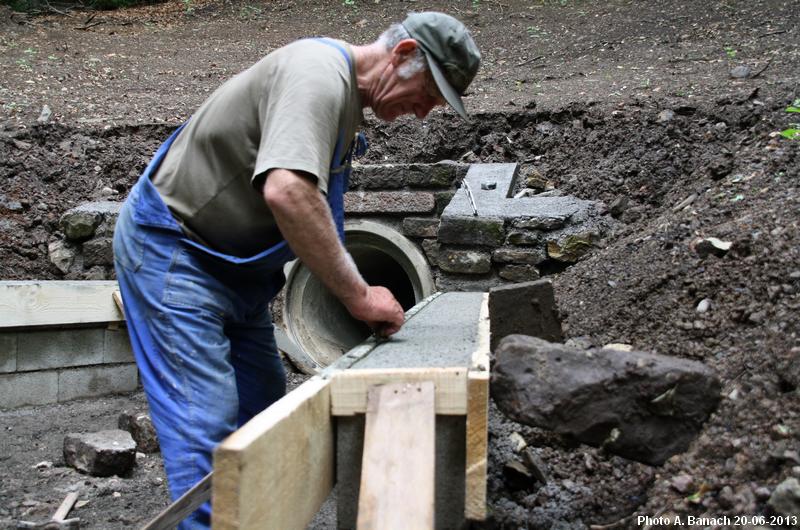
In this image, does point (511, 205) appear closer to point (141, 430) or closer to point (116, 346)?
point (141, 430)

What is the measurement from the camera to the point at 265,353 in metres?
2.90

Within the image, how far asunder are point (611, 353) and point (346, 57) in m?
1.28

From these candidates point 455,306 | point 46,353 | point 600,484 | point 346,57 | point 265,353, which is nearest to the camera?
point 346,57

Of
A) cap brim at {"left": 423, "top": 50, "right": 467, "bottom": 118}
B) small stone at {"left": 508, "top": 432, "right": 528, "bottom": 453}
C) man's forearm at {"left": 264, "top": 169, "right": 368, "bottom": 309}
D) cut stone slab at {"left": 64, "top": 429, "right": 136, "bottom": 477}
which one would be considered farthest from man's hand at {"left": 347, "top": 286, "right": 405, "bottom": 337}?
cut stone slab at {"left": 64, "top": 429, "right": 136, "bottom": 477}

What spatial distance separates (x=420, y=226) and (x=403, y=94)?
3.40 meters

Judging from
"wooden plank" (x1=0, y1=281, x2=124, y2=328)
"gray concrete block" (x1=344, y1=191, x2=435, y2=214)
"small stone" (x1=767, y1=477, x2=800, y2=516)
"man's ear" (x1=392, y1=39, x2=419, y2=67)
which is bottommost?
"wooden plank" (x1=0, y1=281, x2=124, y2=328)

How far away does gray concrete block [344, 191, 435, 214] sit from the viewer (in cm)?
588

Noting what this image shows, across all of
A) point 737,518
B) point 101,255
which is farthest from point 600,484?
point 101,255

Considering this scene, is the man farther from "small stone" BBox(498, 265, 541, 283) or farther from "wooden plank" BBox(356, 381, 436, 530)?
"small stone" BBox(498, 265, 541, 283)

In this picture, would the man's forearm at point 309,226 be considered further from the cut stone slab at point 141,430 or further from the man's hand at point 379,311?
the cut stone slab at point 141,430

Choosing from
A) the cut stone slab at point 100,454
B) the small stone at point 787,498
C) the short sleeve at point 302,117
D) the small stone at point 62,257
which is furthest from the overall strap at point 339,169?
the small stone at point 62,257

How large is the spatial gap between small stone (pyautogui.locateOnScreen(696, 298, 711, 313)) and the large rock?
1127 millimetres

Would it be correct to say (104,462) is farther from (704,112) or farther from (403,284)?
(704,112)

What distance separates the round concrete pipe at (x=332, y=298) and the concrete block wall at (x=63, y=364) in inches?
53.4
